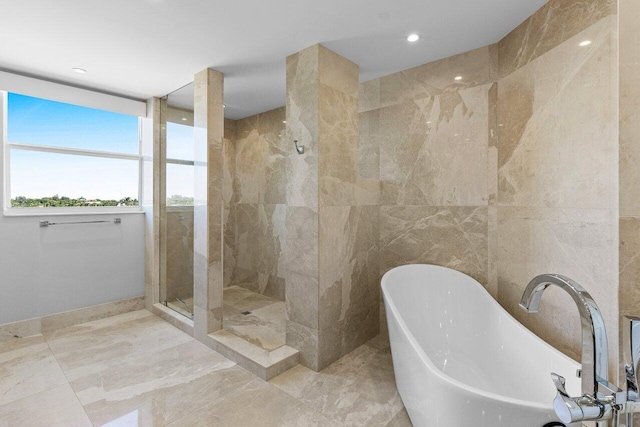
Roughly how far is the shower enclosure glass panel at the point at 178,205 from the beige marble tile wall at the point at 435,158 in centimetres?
186

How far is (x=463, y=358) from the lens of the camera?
206cm

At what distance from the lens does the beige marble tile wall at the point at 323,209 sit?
87.4 inches

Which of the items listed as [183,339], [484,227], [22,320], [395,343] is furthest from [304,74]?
[22,320]

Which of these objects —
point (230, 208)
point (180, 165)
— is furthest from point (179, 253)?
point (230, 208)

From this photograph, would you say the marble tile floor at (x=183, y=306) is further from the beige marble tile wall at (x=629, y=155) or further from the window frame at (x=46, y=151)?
the beige marble tile wall at (x=629, y=155)

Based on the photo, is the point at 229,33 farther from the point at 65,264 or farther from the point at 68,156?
the point at 65,264

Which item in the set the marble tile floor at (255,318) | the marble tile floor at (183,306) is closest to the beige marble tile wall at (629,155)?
the marble tile floor at (255,318)

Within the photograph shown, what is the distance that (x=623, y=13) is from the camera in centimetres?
64

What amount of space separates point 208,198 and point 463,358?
238 cm

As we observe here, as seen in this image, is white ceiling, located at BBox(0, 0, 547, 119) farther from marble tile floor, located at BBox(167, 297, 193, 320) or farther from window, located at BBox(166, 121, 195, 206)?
marble tile floor, located at BBox(167, 297, 193, 320)

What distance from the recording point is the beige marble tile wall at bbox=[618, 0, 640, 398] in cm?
62

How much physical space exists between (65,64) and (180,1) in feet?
5.24

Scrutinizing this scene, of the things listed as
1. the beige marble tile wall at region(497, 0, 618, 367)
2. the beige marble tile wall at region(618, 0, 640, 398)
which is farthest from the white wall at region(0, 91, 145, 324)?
the beige marble tile wall at region(618, 0, 640, 398)

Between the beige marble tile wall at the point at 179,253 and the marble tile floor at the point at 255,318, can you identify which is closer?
the marble tile floor at the point at 255,318
